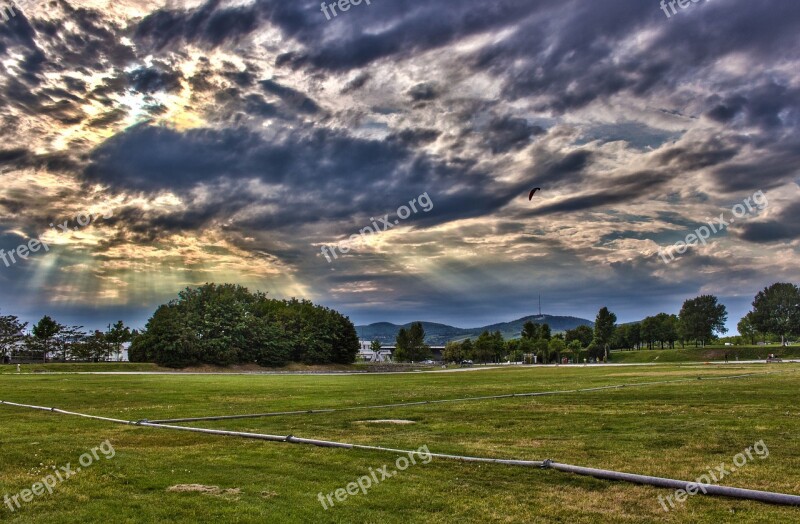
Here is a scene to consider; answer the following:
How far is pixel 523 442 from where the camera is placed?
13758 millimetres

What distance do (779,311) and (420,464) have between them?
164 meters

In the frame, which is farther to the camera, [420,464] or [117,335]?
[117,335]

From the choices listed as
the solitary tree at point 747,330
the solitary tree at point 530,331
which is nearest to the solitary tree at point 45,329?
the solitary tree at point 530,331

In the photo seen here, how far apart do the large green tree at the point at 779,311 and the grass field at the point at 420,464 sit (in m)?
146

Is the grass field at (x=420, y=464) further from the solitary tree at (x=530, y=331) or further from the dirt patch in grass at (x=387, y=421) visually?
the solitary tree at (x=530, y=331)

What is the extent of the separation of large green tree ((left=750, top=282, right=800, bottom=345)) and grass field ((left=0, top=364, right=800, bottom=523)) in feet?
479

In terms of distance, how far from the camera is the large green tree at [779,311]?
142m

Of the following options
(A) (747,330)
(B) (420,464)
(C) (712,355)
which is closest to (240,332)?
(B) (420,464)

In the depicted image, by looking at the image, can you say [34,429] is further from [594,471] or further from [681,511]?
[681,511]

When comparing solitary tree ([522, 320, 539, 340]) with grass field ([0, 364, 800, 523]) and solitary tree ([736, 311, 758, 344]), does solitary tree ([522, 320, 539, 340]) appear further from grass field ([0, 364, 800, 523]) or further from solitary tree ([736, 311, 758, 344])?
grass field ([0, 364, 800, 523])

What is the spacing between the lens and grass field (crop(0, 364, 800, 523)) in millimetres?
8352

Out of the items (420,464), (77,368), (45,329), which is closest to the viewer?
(420,464)

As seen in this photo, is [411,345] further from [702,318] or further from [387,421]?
[387,421]

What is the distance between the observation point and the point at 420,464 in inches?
451
